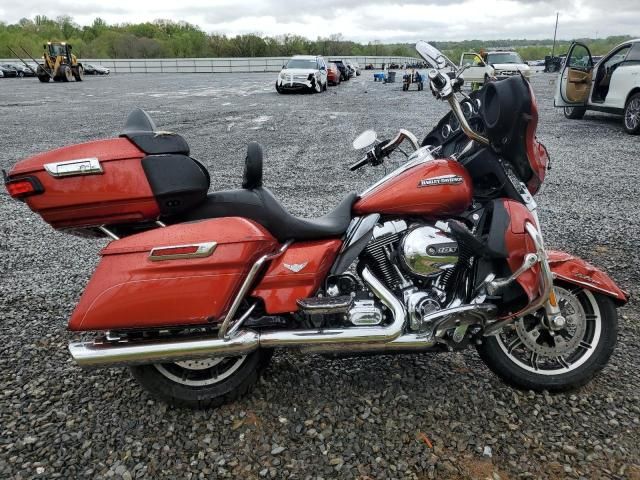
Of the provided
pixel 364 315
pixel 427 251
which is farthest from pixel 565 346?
pixel 364 315

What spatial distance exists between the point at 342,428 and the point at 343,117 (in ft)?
42.0

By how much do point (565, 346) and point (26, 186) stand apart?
109 inches

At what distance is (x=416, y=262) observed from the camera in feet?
8.54

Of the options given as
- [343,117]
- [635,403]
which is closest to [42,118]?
[343,117]

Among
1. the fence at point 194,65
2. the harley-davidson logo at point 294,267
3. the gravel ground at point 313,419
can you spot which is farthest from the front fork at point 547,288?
the fence at point 194,65

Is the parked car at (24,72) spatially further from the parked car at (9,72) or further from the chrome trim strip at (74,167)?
the chrome trim strip at (74,167)

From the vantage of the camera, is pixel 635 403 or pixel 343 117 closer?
pixel 635 403

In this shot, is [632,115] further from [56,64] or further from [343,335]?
[56,64]

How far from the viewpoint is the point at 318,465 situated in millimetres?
2391

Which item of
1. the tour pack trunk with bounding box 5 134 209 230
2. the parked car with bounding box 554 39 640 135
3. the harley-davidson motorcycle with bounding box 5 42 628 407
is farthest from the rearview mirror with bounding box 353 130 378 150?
the parked car with bounding box 554 39 640 135

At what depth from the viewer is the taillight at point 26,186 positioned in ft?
7.37

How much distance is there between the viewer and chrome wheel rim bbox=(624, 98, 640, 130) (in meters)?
10.6

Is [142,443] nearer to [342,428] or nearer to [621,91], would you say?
[342,428]

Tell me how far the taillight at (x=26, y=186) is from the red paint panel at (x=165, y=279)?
0.38 meters
